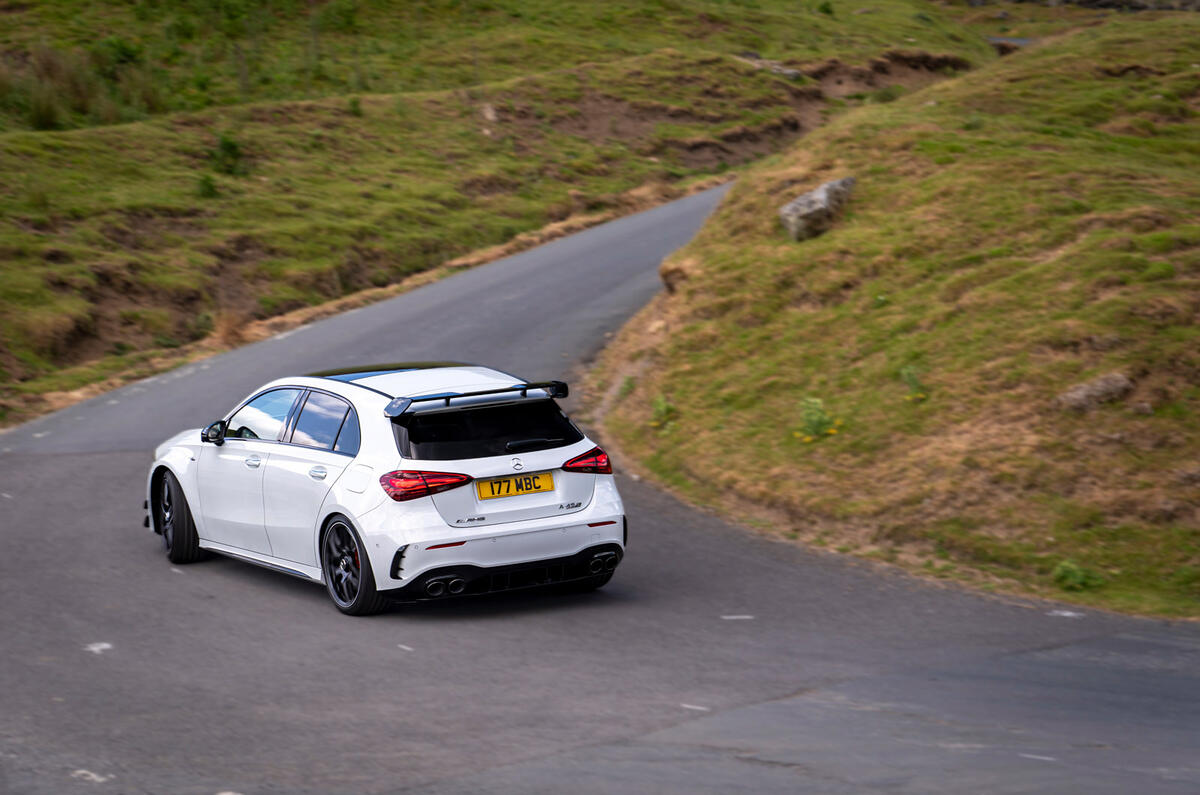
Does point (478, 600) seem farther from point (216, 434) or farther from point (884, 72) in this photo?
point (884, 72)

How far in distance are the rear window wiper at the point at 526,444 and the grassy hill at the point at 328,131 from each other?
10.5m

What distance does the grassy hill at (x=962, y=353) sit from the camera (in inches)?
378

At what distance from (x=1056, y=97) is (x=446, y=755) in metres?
17.7

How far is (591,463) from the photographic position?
8.44 meters

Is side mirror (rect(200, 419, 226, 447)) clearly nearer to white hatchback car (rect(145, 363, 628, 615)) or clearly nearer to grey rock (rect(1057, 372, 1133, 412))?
white hatchback car (rect(145, 363, 628, 615))

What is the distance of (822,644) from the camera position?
24.8ft

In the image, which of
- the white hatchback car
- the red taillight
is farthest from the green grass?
the red taillight

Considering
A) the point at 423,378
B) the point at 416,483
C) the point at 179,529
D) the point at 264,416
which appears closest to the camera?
the point at 416,483

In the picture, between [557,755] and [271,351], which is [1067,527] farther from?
[271,351]

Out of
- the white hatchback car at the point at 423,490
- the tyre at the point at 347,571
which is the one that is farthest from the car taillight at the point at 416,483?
the tyre at the point at 347,571

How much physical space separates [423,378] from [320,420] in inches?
31.0

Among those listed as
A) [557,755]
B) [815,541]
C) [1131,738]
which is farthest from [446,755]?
[815,541]

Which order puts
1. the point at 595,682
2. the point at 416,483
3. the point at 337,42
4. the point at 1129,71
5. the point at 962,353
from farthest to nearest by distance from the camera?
the point at 337,42
the point at 1129,71
the point at 962,353
the point at 416,483
the point at 595,682

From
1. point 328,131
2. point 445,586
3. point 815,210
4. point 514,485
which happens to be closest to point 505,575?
point 445,586
